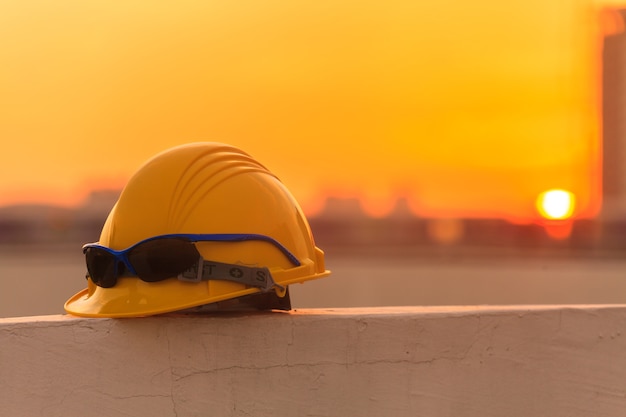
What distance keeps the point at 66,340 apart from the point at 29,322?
138mm

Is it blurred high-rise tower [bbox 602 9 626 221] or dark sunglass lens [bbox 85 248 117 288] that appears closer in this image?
dark sunglass lens [bbox 85 248 117 288]

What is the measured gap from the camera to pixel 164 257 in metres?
2.37

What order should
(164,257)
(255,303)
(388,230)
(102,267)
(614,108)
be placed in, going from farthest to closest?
(614,108) → (388,230) → (255,303) → (102,267) → (164,257)

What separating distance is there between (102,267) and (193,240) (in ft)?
1.17

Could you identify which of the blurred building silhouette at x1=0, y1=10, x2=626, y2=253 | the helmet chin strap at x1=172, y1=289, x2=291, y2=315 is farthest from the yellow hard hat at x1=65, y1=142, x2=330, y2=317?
the blurred building silhouette at x1=0, y1=10, x2=626, y2=253

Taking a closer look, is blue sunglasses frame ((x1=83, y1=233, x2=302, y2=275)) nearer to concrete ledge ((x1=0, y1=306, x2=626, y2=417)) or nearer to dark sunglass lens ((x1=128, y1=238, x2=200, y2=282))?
dark sunglass lens ((x1=128, y1=238, x2=200, y2=282))

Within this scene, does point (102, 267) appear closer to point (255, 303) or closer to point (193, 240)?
point (193, 240)

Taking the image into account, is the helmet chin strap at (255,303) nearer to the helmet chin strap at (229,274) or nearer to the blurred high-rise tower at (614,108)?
the helmet chin strap at (229,274)

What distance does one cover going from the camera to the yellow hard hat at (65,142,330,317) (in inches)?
94.1

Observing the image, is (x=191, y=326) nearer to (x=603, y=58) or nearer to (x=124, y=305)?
(x=124, y=305)

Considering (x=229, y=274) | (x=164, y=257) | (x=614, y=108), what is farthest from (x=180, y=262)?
(x=614, y=108)

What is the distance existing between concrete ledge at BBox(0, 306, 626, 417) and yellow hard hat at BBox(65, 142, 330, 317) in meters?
0.09

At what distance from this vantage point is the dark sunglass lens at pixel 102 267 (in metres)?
2.51

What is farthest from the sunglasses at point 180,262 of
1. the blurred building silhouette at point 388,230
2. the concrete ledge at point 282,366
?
the blurred building silhouette at point 388,230
